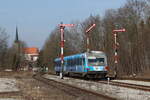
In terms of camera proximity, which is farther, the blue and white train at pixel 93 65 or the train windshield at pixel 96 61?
the train windshield at pixel 96 61

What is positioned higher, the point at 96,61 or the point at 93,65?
the point at 96,61

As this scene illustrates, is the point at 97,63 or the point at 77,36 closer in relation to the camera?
the point at 97,63

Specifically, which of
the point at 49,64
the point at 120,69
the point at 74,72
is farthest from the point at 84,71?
the point at 49,64

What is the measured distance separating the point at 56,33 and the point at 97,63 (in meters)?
66.6

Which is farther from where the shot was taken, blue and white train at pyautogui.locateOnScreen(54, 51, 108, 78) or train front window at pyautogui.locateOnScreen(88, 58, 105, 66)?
train front window at pyautogui.locateOnScreen(88, 58, 105, 66)

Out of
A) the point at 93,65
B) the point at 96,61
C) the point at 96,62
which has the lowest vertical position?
the point at 93,65

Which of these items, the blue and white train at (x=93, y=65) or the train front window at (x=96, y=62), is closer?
the blue and white train at (x=93, y=65)

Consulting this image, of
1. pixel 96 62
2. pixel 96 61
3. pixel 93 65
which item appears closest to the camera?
pixel 93 65

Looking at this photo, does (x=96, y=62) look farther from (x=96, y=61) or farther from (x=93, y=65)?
(x=93, y=65)

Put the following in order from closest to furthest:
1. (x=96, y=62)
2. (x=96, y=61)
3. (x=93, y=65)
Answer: (x=93, y=65), (x=96, y=62), (x=96, y=61)

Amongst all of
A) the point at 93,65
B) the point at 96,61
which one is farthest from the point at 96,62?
the point at 93,65

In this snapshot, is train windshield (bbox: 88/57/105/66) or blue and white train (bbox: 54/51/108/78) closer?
blue and white train (bbox: 54/51/108/78)

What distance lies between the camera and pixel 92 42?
76.4m

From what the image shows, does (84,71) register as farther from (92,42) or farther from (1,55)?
(1,55)
